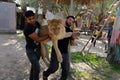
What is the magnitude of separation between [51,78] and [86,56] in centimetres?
423

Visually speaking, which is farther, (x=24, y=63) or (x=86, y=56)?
(x=86, y=56)

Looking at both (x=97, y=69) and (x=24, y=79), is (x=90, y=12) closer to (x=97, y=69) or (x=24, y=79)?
(x=97, y=69)

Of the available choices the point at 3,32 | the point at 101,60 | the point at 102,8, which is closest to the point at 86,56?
the point at 101,60

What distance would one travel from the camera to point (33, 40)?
586 centimetres

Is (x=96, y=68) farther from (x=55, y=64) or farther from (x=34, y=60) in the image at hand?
(x=34, y=60)

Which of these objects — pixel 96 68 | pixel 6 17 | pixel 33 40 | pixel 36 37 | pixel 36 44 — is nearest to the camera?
pixel 36 37

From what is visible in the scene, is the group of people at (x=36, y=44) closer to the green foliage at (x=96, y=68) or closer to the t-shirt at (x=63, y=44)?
the t-shirt at (x=63, y=44)

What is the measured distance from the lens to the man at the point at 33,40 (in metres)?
5.75

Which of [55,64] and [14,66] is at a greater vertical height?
[55,64]

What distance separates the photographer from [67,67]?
6.12m

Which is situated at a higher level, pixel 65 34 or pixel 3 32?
pixel 65 34

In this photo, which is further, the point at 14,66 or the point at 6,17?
the point at 6,17

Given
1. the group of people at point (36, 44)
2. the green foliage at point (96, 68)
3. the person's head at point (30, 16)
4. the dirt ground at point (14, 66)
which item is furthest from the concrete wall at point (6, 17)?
the person's head at point (30, 16)

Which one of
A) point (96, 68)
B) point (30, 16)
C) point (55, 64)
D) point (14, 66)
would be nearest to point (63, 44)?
point (55, 64)
